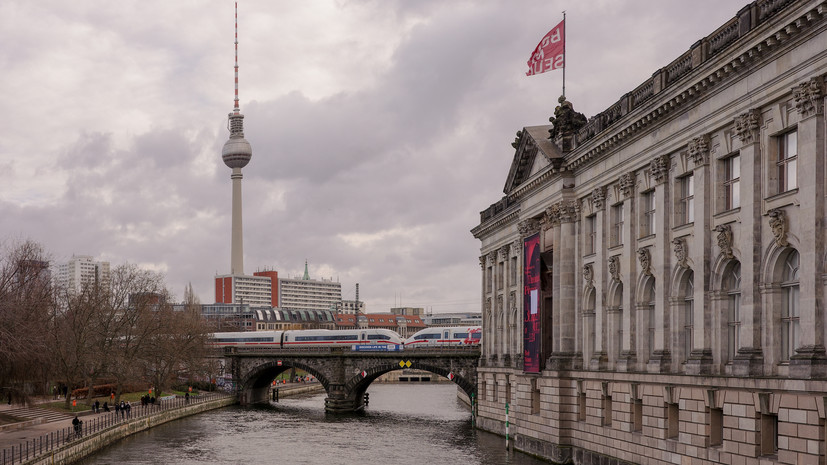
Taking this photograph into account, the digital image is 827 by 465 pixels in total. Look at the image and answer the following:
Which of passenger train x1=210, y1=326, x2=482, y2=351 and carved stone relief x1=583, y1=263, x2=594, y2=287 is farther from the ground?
carved stone relief x1=583, y1=263, x2=594, y2=287

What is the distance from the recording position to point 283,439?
8188 cm

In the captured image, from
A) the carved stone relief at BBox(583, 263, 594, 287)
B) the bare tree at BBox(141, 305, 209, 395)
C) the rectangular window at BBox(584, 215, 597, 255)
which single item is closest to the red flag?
the rectangular window at BBox(584, 215, 597, 255)

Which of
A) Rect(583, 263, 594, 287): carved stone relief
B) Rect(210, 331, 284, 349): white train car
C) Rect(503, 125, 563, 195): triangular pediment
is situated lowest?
Rect(210, 331, 284, 349): white train car

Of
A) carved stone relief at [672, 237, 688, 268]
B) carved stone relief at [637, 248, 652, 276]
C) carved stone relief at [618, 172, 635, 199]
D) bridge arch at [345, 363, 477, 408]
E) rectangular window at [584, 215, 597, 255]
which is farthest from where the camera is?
bridge arch at [345, 363, 477, 408]

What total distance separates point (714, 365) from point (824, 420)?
8.97 m

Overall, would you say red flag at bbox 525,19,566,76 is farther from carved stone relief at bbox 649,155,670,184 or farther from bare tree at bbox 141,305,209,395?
bare tree at bbox 141,305,209,395

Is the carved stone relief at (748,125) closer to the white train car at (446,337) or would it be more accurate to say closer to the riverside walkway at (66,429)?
A: the riverside walkway at (66,429)

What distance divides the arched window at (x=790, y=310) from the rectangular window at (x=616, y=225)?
17.7 metres

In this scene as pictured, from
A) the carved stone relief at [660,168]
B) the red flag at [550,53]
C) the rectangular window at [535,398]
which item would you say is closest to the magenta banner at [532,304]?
the rectangular window at [535,398]

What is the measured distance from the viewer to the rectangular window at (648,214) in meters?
49.8

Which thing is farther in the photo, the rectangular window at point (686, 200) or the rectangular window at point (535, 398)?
the rectangular window at point (535, 398)

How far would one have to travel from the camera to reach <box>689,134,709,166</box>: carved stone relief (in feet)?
139

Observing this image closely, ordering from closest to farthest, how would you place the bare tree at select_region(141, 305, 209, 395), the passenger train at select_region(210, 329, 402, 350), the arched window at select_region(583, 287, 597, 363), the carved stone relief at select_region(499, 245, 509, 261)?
the arched window at select_region(583, 287, 597, 363), the carved stone relief at select_region(499, 245, 509, 261), the bare tree at select_region(141, 305, 209, 395), the passenger train at select_region(210, 329, 402, 350)

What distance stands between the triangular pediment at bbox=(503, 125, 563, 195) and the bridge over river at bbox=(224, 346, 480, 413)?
113 ft
